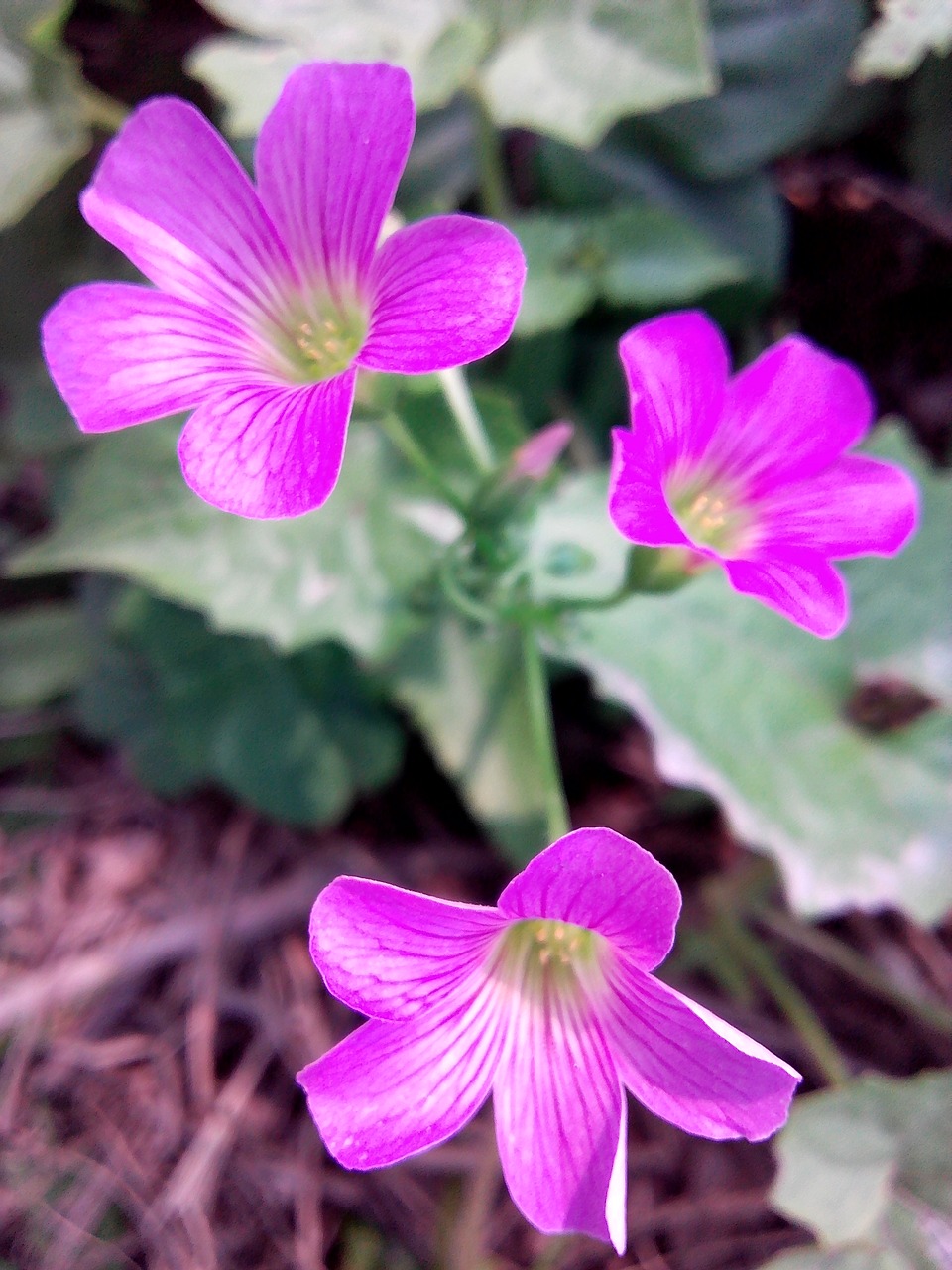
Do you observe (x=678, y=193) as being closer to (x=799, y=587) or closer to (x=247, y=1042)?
(x=799, y=587)

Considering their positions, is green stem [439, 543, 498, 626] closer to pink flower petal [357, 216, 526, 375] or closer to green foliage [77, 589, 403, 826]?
A: pink flower petal [357, 216, 526, 375]

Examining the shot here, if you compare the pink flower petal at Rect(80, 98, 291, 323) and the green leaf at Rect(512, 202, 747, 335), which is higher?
the pink flower petal at Rect(80, 98, 291, 323)

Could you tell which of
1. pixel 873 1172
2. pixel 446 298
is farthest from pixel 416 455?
pixel 873 1172

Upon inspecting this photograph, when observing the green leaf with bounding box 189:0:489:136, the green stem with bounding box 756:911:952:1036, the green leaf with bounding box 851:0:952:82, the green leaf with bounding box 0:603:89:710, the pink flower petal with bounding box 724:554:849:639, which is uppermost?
the green leaf with bounding box 189:0:489:136

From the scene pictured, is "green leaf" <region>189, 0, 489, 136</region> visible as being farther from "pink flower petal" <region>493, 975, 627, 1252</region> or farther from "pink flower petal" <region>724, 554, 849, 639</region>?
"pink flower petal" <region>493, 975, 627, 1252</region>

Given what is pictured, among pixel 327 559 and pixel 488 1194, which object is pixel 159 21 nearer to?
pixel 327 559

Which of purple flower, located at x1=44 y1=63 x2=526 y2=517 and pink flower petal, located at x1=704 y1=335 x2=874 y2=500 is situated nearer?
purple flower, located at x1=44 y1=63 x2=526 y2=517

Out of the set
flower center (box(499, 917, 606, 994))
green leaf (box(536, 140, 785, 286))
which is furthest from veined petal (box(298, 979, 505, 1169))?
green leaf (box(536, 140, 785, 286))

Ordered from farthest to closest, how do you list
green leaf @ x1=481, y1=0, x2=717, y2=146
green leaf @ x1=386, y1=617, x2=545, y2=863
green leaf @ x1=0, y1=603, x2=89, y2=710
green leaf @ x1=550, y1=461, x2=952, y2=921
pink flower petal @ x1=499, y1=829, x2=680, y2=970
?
1. green leaf @ x1=0, y1=603, x2=89, y2=710
2. green leaf @ x1=386, y1=617, x2=545, y2=863
3. green leaf @ x1=550, y1=461, x2=952, y2=921
4. green leaf @ x1=481, y1=0, x2=717, y2=146
5. pink flower petal @ x1=499, y1=829, x2=680, y2=970

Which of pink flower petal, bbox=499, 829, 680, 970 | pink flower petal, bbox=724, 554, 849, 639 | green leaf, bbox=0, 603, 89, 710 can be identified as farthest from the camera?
green leaf, bbox=0, 603, 89, 710
